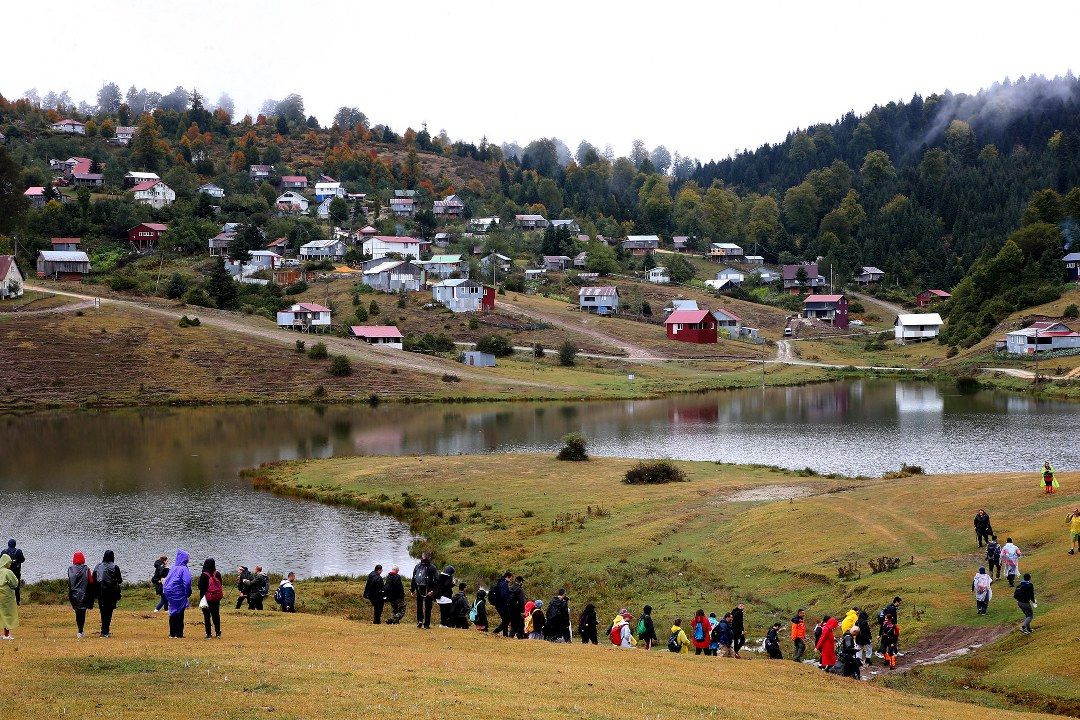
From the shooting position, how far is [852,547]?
114ft

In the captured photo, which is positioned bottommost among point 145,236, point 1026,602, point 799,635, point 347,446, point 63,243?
point 799,635

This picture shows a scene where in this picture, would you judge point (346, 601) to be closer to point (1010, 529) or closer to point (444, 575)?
point (444, 575)

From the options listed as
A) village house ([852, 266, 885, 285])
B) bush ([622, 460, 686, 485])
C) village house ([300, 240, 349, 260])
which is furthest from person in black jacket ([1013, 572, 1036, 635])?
village house ([852, 266, 885, 285])

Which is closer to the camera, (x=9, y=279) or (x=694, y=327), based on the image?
(x=9, y=279)

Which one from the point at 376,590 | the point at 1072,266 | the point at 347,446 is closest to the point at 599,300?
the point at 1072,266

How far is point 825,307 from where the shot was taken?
166m

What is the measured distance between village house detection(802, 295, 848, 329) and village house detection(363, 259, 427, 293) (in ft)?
197

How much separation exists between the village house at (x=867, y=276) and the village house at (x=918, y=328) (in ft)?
138

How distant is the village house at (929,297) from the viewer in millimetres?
170750

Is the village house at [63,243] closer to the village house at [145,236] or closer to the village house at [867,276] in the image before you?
the village house at [145,236]

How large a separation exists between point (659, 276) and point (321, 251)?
2223 inches

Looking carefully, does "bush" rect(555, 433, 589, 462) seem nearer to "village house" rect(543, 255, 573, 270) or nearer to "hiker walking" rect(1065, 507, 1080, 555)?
"hiker walking" rect(1065, 507, 1080, 555)

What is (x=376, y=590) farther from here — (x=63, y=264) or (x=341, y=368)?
(x=63, y=264)

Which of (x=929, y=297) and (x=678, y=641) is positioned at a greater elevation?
(x=929, y=297)
